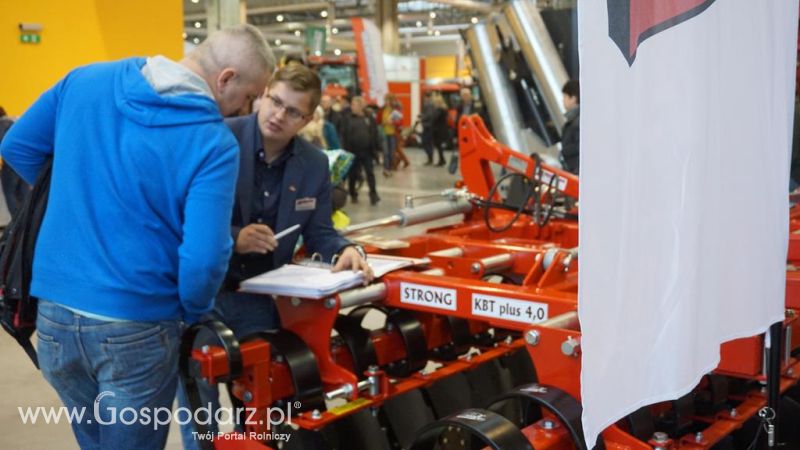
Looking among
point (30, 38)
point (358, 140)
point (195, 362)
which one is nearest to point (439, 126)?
point (358, 140)

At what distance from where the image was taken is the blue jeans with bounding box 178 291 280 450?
279cm

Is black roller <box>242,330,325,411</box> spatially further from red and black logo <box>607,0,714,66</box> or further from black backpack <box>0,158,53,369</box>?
red and black logo <box>607,0,714,66</box>

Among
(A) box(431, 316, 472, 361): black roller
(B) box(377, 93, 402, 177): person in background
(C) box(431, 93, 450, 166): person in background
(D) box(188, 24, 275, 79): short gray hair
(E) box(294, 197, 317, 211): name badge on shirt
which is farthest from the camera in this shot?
(C) box(431, 93, 450, 166): person in background

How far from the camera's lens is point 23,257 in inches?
82.2

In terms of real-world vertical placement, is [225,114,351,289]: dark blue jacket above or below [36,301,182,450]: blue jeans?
above

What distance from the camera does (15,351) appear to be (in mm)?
5004

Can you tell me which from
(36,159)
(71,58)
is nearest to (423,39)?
(71,58)

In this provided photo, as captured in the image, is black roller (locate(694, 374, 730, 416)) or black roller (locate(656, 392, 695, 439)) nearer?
black roller (locate(656, 392, 695, 439))

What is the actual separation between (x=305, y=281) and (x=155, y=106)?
0.85 metres

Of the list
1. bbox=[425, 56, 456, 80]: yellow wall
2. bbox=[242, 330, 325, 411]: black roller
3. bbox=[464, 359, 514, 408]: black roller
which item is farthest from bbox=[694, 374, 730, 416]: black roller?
bbox=[425, 56, 456, 80]: yellow wall

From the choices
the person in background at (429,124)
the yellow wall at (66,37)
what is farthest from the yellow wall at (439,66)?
the yellow wall at (66,37)

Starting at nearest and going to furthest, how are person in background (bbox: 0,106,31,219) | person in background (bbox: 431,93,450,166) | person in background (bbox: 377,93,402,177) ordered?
person in background (bbox: 0,106,31,219)
person in background (bbox: 377,93,402,177)
person in background (bbox: 431,93,450,166)

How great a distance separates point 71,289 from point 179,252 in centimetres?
26

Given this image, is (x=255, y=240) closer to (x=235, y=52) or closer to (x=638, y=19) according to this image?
(x=235, y=52)
